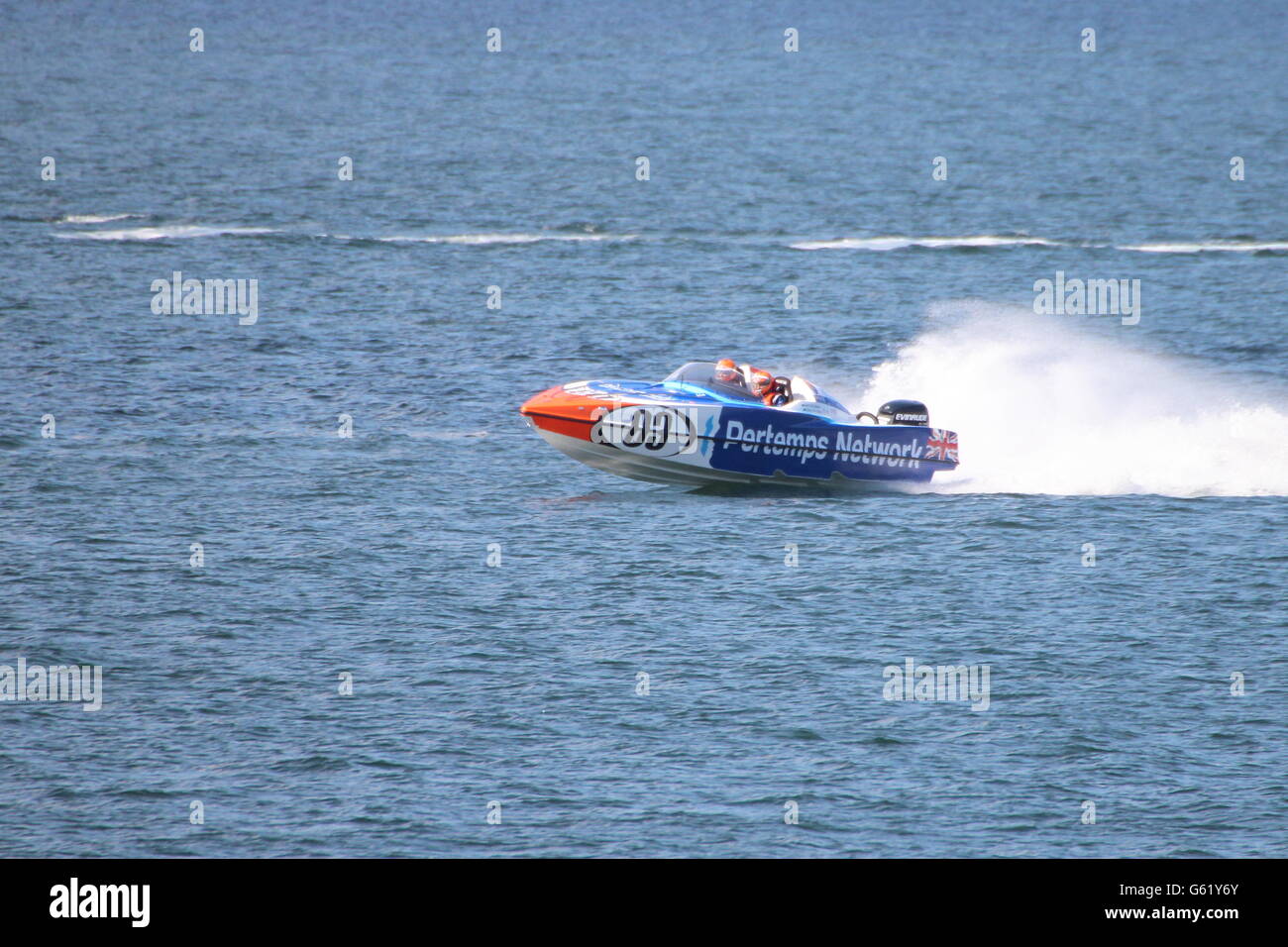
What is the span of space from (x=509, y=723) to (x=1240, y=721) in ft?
27.4

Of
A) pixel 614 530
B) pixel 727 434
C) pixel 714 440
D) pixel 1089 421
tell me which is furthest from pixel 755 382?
pixel 1089 421

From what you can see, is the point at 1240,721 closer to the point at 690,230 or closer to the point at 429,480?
the point at 429,480

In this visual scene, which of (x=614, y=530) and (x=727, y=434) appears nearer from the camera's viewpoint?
(x=727, y=434)

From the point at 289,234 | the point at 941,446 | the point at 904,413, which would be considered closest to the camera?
the point at 904,413

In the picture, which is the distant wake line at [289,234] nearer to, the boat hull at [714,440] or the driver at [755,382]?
the boat hull at [714,440]

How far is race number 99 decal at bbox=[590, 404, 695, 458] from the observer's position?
23.4 meters

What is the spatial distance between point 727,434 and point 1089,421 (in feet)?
30.1

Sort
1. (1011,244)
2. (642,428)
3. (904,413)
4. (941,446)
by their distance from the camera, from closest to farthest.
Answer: (642,428) → (904,413) → (941,446) → (1011,244)

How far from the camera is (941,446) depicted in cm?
2552

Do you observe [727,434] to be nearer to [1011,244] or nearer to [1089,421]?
[1089,421]

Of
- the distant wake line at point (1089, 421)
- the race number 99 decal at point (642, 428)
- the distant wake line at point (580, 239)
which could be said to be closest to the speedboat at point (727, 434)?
the race number 99 decal at point (642, 428)

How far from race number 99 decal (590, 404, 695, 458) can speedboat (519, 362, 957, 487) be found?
0.02 metres

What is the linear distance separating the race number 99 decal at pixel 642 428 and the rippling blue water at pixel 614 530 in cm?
150

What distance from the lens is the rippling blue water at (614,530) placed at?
15.9 metres
